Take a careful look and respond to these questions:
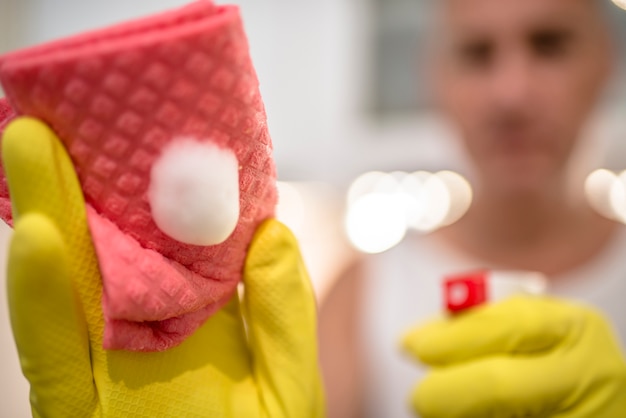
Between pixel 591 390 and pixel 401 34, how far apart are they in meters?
1.26

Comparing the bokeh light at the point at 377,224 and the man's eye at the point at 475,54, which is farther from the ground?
the man's eye at the point at 475,54

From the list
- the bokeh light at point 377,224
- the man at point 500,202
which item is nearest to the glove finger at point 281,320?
the man at point 500,202

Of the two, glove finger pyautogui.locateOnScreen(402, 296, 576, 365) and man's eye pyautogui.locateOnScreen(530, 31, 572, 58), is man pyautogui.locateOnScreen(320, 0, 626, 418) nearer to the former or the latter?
man's eye pyautogui.locateOnScreen(530, 31, 572, 58)

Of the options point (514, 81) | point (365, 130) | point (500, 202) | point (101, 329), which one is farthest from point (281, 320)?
point (365, 130)

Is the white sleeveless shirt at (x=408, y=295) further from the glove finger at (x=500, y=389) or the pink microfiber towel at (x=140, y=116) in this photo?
the pink microfiber towel at (x=140, y=116)

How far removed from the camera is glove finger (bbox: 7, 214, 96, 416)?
10.3 inches

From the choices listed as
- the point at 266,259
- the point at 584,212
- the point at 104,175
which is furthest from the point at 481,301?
the point at 584,212

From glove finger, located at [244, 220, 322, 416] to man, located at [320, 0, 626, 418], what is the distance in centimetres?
37

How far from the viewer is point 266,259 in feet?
1.10

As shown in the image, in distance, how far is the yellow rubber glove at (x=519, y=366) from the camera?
412 millimetres

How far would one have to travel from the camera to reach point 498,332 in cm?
43

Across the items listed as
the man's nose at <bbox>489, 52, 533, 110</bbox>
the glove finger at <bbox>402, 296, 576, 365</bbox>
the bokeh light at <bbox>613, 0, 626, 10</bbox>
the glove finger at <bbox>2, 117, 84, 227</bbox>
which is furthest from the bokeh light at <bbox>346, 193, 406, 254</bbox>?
the glove finger at <bbox>2, 117, 84, 227</bbox>

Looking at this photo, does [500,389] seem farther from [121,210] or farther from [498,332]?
[121,210]

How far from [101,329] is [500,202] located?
882 mm
